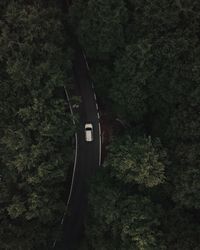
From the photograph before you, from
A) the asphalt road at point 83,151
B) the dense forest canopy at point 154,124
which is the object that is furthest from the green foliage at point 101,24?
the asphalt road at point 83,151

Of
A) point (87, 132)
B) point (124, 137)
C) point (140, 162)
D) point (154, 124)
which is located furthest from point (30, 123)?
point (154, 124)

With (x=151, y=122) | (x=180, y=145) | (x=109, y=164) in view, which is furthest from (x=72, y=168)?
(x=180, y=145)

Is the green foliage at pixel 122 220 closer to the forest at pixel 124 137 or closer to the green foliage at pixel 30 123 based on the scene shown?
the forest at pixel 124 137

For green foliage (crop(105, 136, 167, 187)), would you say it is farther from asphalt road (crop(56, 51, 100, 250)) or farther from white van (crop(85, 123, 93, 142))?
asphalt road (crop(56, 51, 100, 250))

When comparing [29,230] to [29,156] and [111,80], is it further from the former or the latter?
[111,80]

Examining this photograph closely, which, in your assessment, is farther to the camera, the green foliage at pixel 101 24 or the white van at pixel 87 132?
the white van at pixel 87 132

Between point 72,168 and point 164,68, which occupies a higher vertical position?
point 164,68
